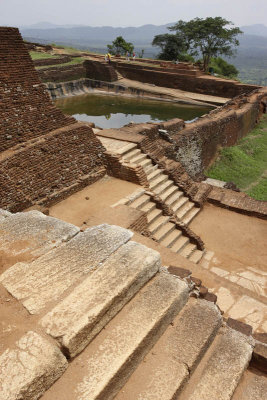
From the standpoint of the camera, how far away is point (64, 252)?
3016 mm

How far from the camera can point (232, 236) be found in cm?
735

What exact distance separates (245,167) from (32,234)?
10454 mm

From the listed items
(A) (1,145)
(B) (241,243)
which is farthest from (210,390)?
(A) (1,145)

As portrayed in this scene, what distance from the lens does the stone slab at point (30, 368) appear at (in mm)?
1863

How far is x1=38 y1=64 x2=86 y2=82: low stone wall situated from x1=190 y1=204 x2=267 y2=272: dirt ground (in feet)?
70.0

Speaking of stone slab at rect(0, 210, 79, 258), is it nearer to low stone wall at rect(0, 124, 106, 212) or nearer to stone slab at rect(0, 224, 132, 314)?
stone slab at rect(0, 224, 132, 314)

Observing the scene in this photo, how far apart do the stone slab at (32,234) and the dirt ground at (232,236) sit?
166 inches

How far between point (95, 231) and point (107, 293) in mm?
931

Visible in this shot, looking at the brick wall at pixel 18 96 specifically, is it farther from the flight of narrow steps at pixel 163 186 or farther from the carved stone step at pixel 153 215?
the carved stone step at pixel 153 215

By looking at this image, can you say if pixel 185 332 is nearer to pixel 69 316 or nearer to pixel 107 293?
pixel 107 293

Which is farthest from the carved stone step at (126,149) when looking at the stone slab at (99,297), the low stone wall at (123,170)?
the stone slab at (99,297)

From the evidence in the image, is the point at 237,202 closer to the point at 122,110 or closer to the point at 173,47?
the point at 122,110

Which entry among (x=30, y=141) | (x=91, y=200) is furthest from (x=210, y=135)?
(x=30, y=141)

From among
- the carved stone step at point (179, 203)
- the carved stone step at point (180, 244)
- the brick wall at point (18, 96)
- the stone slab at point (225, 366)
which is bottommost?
the carved stone step at point (180, 244)
